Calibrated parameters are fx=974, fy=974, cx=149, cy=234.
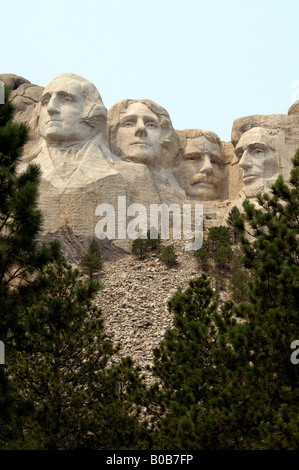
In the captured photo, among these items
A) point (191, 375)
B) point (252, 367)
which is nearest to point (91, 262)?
point (191, 375)

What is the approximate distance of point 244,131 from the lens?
25.7 m

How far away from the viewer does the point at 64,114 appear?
2330 centimetres

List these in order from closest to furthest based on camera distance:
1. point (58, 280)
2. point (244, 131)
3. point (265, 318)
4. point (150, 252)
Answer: point (265, 318)
point (58, 280)
point (150, 252)
point (244, 131)

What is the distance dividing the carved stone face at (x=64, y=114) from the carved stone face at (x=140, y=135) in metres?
1.51

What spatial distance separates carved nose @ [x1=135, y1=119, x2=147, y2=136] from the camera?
2448 centimetres

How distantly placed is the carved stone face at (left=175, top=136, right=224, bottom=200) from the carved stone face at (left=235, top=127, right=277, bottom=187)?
4.11 feet

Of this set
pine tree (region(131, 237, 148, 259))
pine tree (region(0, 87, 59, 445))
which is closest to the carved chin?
pine tree (region(131, 237, 148, 259))

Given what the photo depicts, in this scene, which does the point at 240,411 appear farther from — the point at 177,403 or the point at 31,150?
the point at 31,150

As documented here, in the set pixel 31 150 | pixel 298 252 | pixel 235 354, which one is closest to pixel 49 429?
pixel 235 354

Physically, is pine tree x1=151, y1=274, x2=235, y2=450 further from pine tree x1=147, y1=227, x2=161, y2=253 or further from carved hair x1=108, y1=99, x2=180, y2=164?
carved hair x1=108, y1=99, x2=180, y2=164

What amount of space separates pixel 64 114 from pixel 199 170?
447 cm

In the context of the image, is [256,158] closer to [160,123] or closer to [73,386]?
[160,123]

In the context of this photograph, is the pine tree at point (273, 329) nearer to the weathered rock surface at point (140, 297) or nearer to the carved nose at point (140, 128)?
the weathered rock surface at point (140, 297)

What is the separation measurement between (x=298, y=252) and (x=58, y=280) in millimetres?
4027
